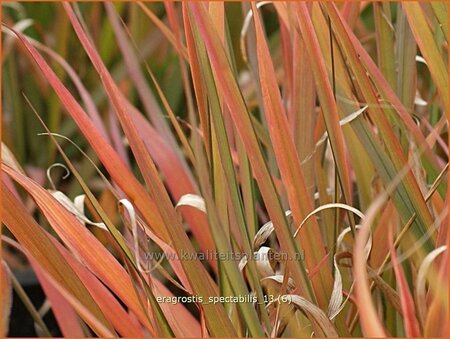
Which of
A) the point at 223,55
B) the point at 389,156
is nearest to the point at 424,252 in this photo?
the point at 389,156

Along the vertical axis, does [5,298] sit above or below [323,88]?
below

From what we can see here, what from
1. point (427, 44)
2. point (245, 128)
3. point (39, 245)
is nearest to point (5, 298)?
point (39, 245)

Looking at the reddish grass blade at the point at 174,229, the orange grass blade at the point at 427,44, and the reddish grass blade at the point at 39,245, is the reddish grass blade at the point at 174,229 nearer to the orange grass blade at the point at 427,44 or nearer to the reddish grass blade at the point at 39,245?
the reddish grass blade at the point at 39,245

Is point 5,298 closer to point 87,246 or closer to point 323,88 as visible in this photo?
point 87,246

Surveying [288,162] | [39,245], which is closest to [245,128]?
[288,162]

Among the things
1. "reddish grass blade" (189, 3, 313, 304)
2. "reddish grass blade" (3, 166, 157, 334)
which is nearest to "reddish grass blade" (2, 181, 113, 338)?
"reddish grass blade" (3, 166, 157, 334)

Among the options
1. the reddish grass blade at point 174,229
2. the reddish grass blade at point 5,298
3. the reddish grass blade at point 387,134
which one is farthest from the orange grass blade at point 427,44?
the reddish grass blade at point 5,298

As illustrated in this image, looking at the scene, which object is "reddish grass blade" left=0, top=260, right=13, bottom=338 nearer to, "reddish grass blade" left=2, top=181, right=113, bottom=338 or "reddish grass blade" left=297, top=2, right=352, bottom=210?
"reddish grass blade" left=2, top=181, right=113, bottom=338

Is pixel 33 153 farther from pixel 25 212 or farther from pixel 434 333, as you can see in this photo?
pixel 434 333

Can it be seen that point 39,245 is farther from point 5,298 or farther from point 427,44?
point 427,44

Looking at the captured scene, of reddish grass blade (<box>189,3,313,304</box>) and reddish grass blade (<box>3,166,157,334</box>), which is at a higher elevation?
reddish grass blade (<box>189,3,313,304</box>)

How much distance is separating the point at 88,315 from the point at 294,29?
28 centimetres

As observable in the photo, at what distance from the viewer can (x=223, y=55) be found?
18.4 inches

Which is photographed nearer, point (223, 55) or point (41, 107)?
point (223, 55)
